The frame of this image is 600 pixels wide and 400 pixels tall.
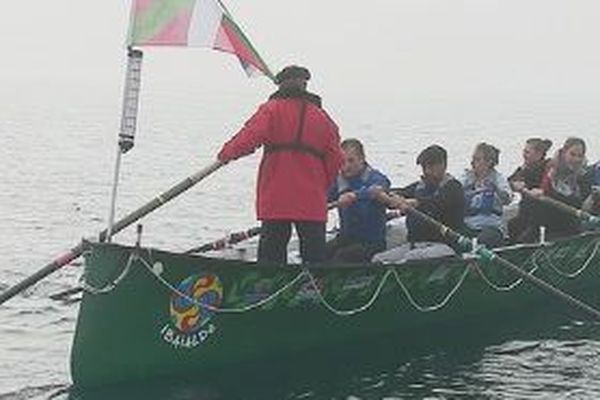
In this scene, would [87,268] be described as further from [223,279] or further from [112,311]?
[223,279]

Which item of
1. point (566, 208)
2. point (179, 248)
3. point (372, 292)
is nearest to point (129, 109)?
point (372, 292)

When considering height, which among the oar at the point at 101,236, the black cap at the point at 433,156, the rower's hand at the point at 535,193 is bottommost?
the oar at the point at 101,236

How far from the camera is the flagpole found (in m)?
10.3

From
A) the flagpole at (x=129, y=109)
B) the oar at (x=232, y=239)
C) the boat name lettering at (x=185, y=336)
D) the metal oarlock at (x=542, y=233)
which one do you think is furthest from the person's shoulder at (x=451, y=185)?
the flagpole at (x=129, y=109)

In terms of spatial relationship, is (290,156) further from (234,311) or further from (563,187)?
(563,187)

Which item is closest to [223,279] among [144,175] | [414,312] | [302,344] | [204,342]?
[204,342]

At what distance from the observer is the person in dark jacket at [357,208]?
41.8 feet

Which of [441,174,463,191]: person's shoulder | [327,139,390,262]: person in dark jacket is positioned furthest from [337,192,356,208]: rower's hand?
[441,174,463,191]: person's shoulder

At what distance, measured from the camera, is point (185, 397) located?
10828 mm

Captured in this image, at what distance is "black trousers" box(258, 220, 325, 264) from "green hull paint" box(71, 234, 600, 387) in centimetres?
35

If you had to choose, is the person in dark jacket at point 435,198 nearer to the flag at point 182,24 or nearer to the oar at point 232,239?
the oar at point 232,239

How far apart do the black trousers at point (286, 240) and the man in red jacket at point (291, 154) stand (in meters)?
0.01

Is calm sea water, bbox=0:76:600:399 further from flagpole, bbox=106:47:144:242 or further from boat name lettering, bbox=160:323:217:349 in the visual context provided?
flagpole, bbox=106:47:144:242

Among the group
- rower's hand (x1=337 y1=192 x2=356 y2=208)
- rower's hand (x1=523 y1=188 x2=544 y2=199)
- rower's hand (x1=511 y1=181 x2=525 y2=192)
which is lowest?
rower's hand (x1=337 y1=192 x2=356 y2=208)
